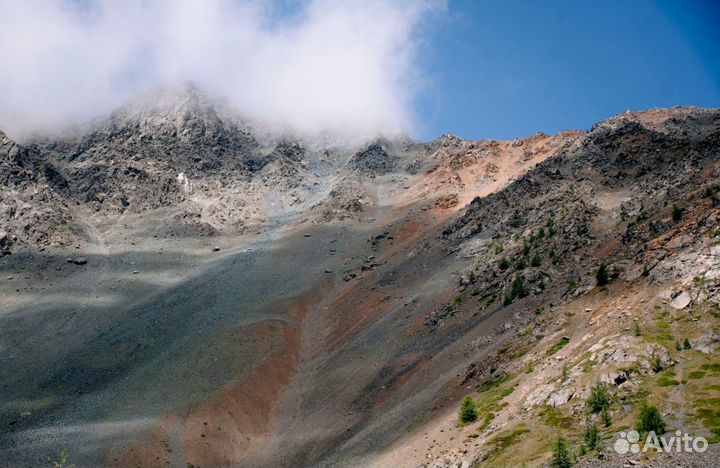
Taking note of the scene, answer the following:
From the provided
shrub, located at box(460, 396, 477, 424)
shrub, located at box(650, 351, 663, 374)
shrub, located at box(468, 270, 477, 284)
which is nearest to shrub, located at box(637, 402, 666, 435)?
shrub, located at box(650, 351, 663, 374)

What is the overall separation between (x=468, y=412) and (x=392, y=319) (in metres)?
44.4

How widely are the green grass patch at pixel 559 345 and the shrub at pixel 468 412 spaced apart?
9.43m

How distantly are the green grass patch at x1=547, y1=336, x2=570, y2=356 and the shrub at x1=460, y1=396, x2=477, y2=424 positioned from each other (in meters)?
9.43

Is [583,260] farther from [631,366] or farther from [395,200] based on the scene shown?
[395,200]

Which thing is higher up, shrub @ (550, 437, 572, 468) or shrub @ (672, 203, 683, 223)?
shrub @ (672, 203, 683, 223)

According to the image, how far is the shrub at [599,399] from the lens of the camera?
44.2 metres

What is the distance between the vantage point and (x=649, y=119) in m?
133

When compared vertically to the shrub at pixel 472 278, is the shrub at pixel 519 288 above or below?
below

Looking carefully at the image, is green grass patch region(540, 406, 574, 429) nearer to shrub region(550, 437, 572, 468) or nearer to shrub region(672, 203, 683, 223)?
shrub region(550, 437, 572, 468)

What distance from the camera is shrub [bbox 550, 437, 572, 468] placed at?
37812 mm

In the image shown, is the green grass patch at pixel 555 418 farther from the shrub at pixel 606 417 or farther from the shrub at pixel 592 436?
the shrub at pixel 592 436

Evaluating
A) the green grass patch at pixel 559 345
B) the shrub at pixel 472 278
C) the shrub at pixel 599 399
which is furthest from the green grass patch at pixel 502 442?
the shrub at pixel 472 278

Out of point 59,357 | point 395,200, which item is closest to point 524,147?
point 395,200

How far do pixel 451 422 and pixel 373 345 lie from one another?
120 feet
